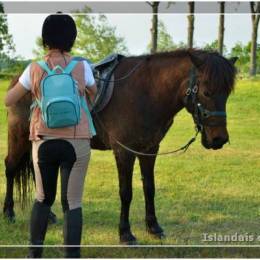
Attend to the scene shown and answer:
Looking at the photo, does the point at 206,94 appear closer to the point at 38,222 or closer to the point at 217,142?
the point at 217,142

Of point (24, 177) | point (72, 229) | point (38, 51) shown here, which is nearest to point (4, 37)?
point (38, 51)

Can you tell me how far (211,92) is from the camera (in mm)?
4020

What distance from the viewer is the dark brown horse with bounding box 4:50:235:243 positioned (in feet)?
13.2

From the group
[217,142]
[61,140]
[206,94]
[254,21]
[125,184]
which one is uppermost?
[254,21]

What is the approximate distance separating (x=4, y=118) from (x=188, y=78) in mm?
2769

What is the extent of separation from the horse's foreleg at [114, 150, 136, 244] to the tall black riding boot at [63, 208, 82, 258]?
1.11m

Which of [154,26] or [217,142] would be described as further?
[154,26]

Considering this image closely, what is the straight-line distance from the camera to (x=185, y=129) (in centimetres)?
775

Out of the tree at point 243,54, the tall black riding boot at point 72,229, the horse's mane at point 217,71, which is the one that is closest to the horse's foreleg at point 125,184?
the horse's mane at point 217,71

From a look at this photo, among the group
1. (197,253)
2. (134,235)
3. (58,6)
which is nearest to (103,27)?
(58,6)

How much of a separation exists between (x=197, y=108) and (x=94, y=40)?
1.73 metres

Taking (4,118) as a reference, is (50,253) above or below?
below

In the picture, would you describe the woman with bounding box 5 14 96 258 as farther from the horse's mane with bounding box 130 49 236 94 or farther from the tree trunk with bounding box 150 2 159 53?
the tree trunk with bounding box 150 2 159 53

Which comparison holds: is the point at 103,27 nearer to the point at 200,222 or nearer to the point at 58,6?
the point at 58,6
